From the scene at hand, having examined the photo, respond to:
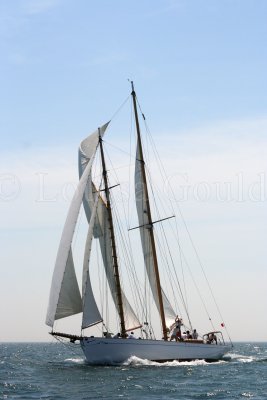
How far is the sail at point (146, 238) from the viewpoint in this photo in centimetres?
5094

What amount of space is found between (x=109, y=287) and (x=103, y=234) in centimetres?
366

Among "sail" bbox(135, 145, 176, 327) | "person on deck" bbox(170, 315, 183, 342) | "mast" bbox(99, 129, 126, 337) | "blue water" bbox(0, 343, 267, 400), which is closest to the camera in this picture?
"blue water" bbox(0, 343, 267, 400)

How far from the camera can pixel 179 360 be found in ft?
160

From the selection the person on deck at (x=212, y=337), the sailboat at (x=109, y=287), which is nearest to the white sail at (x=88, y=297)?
the sailboat at (x=109, y=287)

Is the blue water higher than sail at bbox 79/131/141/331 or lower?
lower

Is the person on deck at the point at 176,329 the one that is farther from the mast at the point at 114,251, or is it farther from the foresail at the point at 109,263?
the mast at the point at 114,251

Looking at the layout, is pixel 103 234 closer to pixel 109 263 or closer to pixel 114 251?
pixel 114 251

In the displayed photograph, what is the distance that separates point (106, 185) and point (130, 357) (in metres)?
11.9

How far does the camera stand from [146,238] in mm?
51438

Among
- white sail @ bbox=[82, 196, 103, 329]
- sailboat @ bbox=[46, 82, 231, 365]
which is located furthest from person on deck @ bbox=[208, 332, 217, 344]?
white sail @ bbox=[82, 196, 103, 329]

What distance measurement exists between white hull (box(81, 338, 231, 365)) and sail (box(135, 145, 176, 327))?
301cm

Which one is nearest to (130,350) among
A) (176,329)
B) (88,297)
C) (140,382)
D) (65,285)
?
(88,297)

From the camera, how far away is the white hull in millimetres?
46562

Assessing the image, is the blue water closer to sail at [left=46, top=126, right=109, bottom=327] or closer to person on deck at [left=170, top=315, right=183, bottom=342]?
person on deck at [left=170, top=315, right=183, bottom=342]
